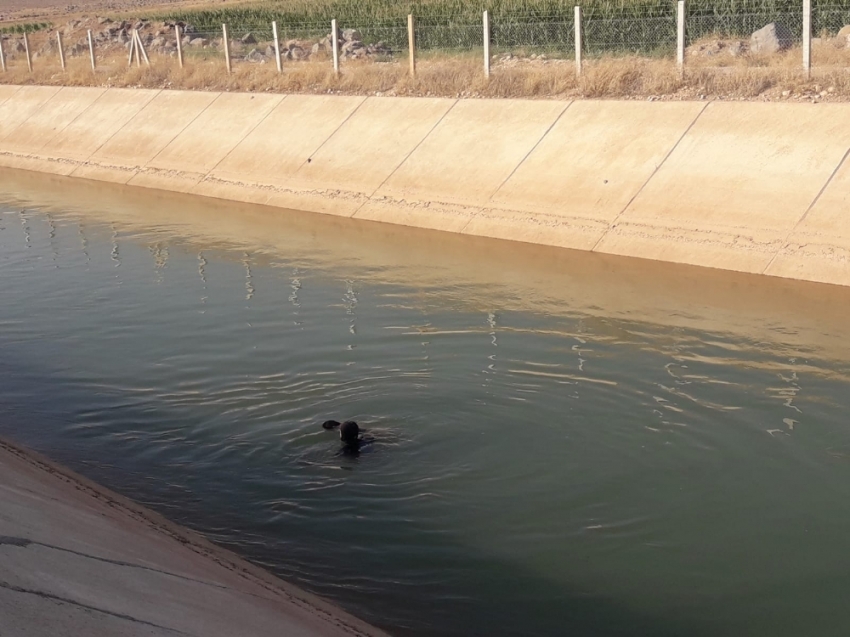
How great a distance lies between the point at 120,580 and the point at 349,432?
360 cm

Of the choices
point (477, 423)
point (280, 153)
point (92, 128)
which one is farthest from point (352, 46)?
point (477, 423)

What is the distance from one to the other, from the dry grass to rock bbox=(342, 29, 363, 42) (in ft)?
21.2

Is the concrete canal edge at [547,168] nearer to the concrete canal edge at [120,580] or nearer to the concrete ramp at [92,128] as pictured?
the concrete ramp at [92,128]

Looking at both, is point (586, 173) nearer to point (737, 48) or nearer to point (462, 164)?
point (462, 164)

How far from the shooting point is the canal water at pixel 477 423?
745cm

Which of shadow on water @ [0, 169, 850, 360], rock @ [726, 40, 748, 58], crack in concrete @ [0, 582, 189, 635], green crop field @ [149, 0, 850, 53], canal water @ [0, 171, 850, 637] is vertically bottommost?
shadow on water @ [0, 169, 850, 360]

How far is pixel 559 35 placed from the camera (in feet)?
101

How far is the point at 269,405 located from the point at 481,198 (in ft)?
31.1

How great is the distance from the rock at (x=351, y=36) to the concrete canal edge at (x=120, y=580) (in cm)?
3130

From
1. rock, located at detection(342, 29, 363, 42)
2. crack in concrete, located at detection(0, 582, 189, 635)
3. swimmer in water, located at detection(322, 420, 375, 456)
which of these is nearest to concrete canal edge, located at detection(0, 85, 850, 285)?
swimmer in water, located at detection(322, 420, 375, 456)

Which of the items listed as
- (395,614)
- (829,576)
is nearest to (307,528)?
(395,614)

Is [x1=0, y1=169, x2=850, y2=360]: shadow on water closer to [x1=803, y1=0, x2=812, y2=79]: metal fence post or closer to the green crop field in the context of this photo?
[x1=803, y1=0, x2=812, y2=79]: metal fence post

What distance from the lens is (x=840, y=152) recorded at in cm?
1627

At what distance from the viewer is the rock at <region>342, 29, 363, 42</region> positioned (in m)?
37.7
